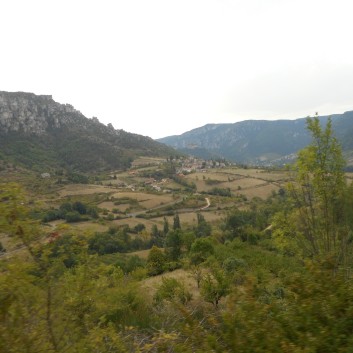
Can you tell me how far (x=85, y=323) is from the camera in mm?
5371

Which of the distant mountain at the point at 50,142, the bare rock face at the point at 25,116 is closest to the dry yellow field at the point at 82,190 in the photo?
the distant mountain at the point at 50,142

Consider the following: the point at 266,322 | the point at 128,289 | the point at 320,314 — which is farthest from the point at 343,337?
the point at 128,289

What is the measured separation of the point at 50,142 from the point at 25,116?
75.1ft

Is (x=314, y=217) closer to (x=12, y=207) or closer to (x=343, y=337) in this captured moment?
(x=343, y=337)

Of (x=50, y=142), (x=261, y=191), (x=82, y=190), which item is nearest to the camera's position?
(x=261, y=191)

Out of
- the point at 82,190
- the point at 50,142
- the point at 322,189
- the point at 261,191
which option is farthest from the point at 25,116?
the point at 322,189

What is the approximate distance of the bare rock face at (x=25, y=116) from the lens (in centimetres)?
17688

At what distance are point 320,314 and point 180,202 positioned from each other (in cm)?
9285

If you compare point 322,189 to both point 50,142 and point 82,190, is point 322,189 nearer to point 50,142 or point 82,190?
point 82,190

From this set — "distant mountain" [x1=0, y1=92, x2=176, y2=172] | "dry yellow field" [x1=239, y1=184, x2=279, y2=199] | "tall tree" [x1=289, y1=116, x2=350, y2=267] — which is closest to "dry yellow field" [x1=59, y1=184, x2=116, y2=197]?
"distant mountain" [x1=0, y1=92, x2=176, y2=172]

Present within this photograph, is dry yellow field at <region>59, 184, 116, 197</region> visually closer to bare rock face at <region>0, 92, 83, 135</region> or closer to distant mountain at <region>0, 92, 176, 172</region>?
distant mountain at <region>0, 92, 176, 172</region>

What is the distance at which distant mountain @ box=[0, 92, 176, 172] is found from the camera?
524 feet

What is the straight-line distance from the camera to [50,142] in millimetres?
181000

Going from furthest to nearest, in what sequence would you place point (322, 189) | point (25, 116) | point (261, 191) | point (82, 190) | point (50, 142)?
point (25, 116) < point (50, 142) < point (82, 190) < point (261, 191) < point (322, 189)
